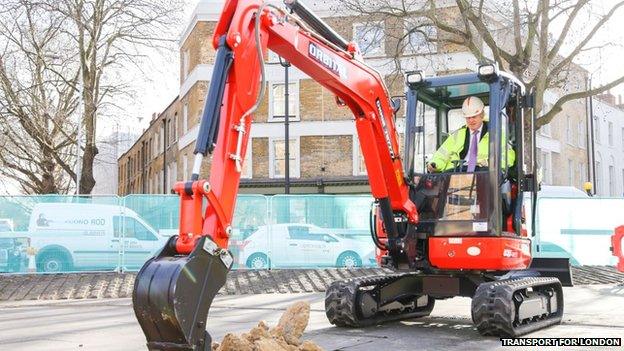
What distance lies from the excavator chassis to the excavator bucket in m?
3.70

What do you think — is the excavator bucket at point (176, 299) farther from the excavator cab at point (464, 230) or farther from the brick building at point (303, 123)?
the brick building at point (303, 123)

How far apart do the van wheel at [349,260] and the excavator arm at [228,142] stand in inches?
344

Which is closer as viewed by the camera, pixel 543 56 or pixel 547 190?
A: pixel 543 56

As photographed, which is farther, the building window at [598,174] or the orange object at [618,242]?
the building window at [598,174]

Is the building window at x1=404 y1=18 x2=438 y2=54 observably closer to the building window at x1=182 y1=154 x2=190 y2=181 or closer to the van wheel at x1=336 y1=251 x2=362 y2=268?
the van wheel at x1=336 y1=251 x2=362 y2=268

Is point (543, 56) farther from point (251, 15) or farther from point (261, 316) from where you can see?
point (251, 15)

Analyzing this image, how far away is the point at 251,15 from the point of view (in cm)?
606

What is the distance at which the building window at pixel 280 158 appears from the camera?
31766 millimetres

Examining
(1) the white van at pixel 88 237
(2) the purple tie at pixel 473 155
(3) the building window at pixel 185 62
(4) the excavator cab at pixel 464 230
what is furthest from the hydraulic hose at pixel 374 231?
(3) the building window at pixel 185 62

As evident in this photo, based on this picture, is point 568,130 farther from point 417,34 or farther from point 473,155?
point 473,155

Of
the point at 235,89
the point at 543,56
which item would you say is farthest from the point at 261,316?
the point at 543,56

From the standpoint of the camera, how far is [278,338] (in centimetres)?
628

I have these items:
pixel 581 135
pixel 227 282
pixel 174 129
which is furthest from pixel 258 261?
pixel 581 135

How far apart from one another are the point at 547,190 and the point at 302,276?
33.2 feet
